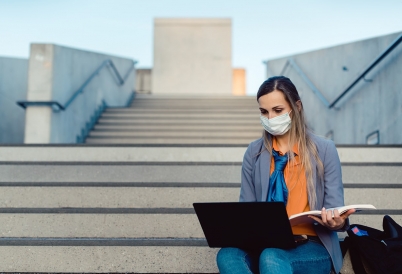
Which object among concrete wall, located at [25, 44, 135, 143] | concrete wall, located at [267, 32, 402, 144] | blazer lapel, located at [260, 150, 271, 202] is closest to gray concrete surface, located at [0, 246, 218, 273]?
blazer lapel, located at [260, 150, 271, 202]

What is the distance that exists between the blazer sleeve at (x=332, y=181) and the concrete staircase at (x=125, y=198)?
0.52 m

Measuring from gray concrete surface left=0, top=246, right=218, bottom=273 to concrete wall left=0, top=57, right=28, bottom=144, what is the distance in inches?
210

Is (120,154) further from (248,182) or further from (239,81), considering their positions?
(239,81)

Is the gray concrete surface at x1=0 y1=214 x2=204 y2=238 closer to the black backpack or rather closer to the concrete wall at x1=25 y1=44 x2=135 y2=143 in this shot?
the black backpack

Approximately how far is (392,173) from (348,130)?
2.48m

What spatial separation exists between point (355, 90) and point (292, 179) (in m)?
3.91

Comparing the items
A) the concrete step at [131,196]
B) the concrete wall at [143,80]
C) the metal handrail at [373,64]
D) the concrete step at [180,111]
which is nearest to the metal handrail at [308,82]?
the metal handrail at [373,64]

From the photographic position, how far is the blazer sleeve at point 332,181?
7.69ft

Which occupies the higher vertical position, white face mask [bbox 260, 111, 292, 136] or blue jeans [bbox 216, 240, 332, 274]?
white face mask [bbox 260, 111, 292, 136]

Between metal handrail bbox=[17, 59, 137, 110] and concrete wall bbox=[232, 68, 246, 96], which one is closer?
metal handrail bbox=[17, 59, 137, 110]

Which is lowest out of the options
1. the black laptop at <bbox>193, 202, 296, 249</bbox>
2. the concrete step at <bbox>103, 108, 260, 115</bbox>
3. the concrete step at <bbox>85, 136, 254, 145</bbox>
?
the black laptop at <bbox>193, 202, 296, 249</bbox>

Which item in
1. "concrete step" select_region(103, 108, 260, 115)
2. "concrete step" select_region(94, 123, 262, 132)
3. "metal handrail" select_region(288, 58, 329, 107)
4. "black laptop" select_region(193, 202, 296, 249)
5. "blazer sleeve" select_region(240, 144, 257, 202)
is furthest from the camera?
"concrete step" select_region(103, 108, 260, 115)

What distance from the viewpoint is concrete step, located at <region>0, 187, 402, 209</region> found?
3521 mm

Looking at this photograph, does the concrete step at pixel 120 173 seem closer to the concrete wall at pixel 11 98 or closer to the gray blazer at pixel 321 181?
the gray blazer at pixel 321 181
